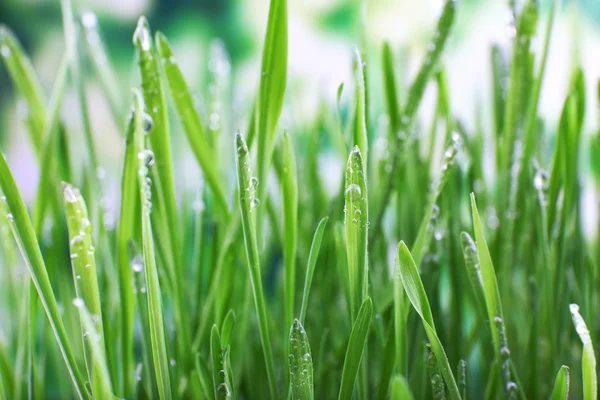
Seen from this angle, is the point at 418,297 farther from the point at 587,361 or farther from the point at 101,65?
the point at 101,65

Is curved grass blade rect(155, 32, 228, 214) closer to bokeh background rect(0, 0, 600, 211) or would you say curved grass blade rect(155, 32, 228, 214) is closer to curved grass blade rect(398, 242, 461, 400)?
curved grass blade rect(398, 242, 461, 400)

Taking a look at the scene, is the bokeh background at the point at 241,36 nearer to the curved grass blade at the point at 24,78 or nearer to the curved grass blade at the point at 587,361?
the curved grass blade at the point at 24,78

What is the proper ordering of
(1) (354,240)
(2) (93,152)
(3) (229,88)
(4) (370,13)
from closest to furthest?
(1) (354,240) < (2) (93,152) < (3) (229,88) < (4) (370,13)

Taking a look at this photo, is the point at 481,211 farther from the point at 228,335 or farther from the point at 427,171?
the point at 228,335

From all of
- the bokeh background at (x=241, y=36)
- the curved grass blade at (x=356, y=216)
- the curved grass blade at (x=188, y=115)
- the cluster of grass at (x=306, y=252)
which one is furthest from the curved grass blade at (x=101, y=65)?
the bokeh background at (x=241, y=36)

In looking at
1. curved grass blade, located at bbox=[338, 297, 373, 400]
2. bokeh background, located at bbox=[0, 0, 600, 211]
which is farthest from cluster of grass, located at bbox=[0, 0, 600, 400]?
bokeh background, located at bbox=[0, 0, 600, 211]

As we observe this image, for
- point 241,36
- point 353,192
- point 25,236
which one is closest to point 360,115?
point 353,192

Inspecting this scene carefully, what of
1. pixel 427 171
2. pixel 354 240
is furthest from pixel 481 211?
pixel 354 240
